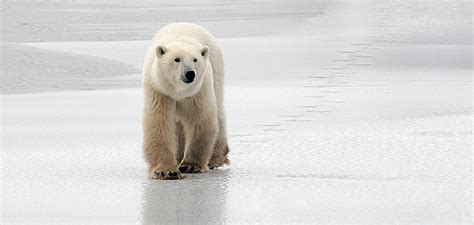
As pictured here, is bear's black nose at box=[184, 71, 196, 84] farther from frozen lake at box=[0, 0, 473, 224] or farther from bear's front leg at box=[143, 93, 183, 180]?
frozen lake at box=[0, 0, 473, 224]

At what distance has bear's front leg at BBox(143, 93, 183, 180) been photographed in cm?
689

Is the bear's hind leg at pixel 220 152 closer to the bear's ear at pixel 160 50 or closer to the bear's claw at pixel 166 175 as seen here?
the bear's claw at pixel 166 175

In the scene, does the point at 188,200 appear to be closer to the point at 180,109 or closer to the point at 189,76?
the point at 189,76

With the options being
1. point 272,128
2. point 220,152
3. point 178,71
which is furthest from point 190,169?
point 272,128

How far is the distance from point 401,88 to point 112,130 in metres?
3.45

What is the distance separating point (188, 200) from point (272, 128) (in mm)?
2765

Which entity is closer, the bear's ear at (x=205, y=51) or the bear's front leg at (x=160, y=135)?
the bear's front leg at (x=160, y=135)

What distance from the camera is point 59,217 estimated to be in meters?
5.73

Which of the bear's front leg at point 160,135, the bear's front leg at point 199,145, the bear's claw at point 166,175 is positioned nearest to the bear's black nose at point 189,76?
the bear's front leg at point 160,135

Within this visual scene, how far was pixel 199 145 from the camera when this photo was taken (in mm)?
7188

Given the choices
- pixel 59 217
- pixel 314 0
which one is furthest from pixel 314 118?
pixel 314 0

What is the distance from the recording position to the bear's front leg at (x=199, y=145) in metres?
7.16

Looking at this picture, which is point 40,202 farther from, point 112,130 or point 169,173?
point 112,130

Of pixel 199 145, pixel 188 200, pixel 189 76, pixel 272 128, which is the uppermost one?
pixel 189 76
